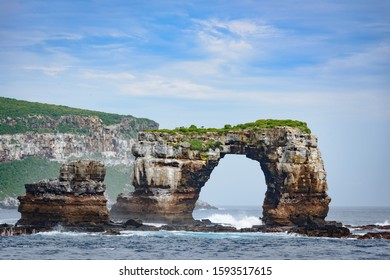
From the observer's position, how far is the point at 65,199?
81.8m

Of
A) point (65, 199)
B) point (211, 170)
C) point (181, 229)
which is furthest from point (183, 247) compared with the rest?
point (211, 170)

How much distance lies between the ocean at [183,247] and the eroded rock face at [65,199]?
1.92 metres

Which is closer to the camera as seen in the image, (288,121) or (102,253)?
(102,253)

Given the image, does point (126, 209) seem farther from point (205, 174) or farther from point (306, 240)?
point (306, 240)

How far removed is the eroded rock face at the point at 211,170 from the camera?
92125 millimetres

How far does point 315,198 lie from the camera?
303 ft

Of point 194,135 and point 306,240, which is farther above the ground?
point 194,135

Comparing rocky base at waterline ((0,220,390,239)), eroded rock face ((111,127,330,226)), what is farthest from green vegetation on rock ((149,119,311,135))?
rocky base at waterline ((0,220,390,239))

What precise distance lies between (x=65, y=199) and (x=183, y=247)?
1582cm

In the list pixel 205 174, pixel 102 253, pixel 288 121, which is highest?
pixel 288 121

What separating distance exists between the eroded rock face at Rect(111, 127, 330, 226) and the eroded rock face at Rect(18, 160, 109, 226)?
12947mm

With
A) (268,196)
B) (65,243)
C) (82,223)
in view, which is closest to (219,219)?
(268,196)

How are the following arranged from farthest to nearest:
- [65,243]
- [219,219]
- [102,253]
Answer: [219,219]
[65,243]
[102,253]

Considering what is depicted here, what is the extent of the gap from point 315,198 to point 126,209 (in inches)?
821
